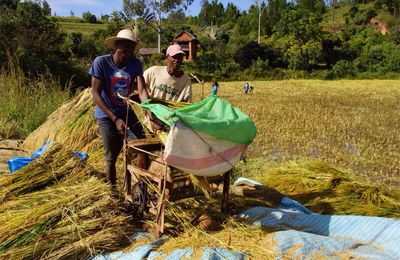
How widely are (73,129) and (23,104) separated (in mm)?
2042

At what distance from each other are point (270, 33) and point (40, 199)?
173 feet

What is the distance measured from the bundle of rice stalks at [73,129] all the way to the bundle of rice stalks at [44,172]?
173cm

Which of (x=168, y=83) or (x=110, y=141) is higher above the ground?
(x=168, y=83)

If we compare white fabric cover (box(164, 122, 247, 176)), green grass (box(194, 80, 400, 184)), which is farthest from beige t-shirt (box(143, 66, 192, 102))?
green grass (box(194, 80, 400, 184))

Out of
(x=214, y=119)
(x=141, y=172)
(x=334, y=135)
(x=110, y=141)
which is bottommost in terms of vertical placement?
(x=334, y=135)

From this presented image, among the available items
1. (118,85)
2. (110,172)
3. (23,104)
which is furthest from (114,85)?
(23,104)

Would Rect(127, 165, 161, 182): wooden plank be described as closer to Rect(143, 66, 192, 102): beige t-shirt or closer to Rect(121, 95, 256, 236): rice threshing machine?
Rect(121, 95, 256, 236): rice threshing machine

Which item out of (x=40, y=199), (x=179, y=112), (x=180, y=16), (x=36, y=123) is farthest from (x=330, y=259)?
(x=180, y=16)

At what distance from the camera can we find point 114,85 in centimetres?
321

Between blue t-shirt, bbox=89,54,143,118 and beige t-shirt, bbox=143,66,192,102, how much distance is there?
0.34 m

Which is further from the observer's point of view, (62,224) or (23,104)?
(23,104)

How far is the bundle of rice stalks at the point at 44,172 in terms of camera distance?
120 inches

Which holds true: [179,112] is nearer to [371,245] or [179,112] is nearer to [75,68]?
[371,245]

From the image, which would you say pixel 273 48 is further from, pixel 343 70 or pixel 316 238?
pixel 316 238
